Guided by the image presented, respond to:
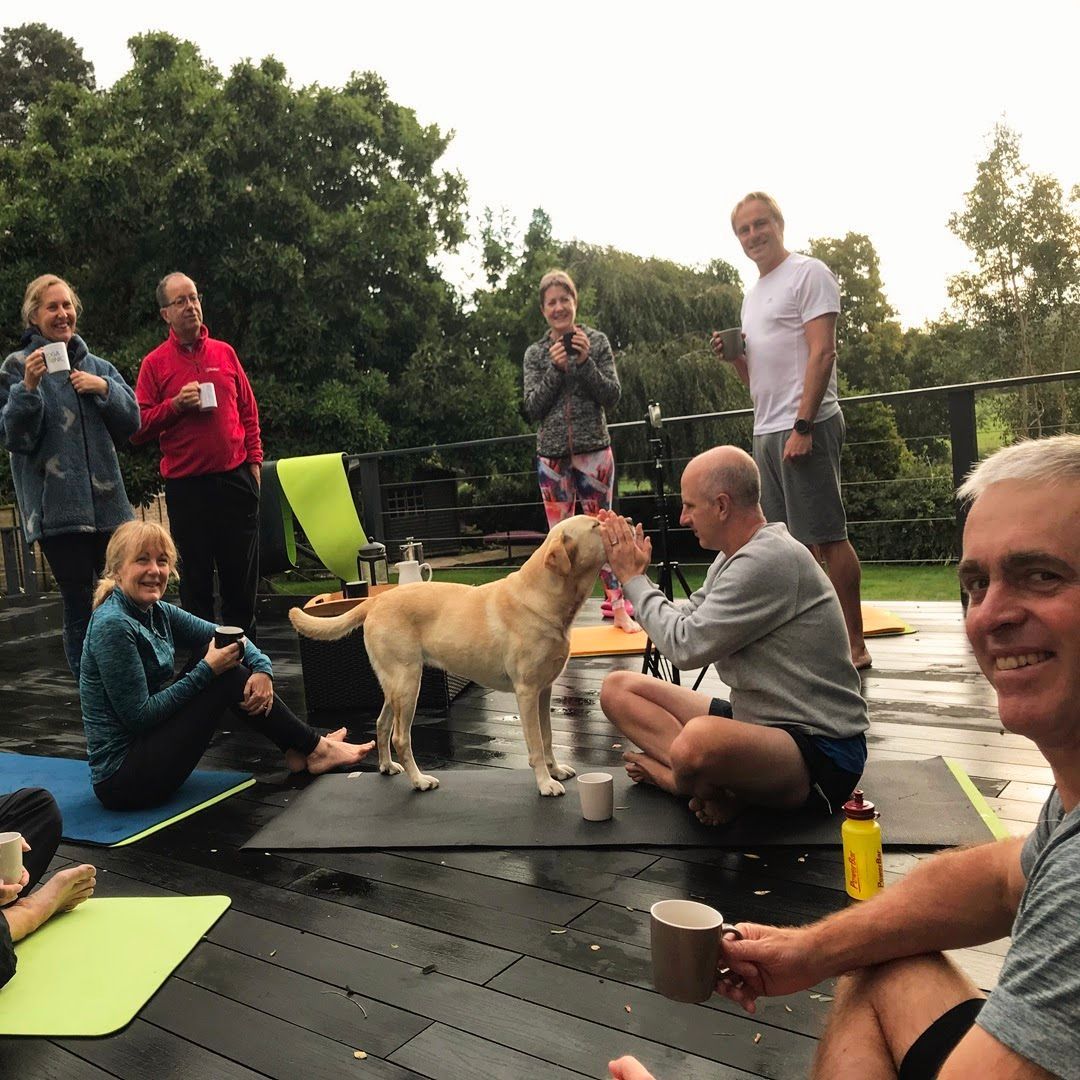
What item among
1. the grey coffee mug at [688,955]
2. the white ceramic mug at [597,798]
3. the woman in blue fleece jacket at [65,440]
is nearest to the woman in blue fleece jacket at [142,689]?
the woman in blue fleece jacket at [65,440]

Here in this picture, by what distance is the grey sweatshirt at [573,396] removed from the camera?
466 centimetres

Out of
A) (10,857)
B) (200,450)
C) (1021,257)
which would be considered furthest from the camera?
(1021,257)

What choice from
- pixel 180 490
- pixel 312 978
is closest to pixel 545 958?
→ pixel 312 978

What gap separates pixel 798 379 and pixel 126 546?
8.48 ft

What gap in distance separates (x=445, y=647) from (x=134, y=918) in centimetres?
112

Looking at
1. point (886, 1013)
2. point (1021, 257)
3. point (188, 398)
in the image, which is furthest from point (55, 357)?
point (1021, 257)

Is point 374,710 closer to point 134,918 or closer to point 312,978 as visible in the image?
point 134,918

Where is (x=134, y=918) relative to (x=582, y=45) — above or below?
below

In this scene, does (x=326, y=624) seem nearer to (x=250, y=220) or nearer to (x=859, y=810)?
(x=859, y=810)

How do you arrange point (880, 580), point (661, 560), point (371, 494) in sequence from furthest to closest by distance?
1. point (880, 580)
2. point (371, 494)
3. point (661, 560)

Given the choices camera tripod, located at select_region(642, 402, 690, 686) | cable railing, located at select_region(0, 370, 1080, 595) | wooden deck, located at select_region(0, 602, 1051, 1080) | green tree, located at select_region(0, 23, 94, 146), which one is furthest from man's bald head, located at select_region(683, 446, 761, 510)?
green tree, located at select_region(0, 23, 94, 146)

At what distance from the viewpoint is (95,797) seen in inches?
126

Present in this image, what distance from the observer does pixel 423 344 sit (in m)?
13.4

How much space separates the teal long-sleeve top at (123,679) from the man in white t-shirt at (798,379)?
7.16ft
